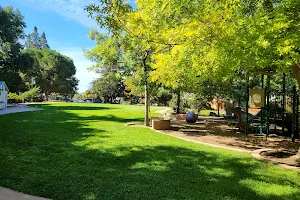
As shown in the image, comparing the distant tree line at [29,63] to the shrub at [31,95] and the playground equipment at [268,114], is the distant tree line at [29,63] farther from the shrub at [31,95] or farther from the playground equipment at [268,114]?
the playground equipment at [268,114]

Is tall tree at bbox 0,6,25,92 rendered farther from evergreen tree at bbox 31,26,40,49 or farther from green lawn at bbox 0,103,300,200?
evergreen tree at bbox 31,26,40,49

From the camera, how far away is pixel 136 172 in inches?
215

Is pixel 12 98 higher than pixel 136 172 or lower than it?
higher

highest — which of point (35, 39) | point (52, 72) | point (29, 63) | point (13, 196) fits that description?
point (35, 39)

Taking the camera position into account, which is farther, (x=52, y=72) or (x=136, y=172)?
(x=52, y=72)

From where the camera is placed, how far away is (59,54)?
209ft

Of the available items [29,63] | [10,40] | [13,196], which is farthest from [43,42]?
[13,196]

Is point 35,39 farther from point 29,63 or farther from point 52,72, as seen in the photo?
point 29,63

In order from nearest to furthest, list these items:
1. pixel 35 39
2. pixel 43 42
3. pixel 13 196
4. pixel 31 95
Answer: pixel 13 196, pixel 31 95, pixel 35 39, pixel 43 42

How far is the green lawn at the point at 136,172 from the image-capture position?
444 cm

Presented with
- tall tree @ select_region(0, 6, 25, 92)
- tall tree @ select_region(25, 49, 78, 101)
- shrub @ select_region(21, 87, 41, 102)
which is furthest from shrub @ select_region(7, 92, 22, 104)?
tall tree @ select_region(25, 49, 78, 101)

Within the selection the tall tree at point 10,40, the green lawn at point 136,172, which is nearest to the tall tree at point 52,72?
the tall tree at point 10,40

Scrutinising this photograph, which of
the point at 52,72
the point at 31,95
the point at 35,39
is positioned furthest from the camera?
the point at 35,39

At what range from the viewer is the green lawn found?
444 centimetres
